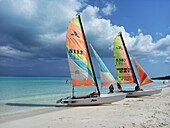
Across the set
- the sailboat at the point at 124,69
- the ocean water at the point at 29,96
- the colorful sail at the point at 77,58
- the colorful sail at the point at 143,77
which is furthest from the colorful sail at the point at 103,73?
the colorful sail at the point at 143,77

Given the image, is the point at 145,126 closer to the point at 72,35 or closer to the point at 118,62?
the point at 72,35

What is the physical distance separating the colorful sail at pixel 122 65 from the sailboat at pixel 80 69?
5.07 m

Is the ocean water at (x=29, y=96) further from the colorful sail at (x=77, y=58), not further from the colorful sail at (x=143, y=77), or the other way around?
the colorful sail at (x=143, y=77)

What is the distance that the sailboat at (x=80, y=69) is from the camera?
33.8 feet

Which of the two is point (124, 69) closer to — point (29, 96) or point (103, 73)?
point (103, 73)

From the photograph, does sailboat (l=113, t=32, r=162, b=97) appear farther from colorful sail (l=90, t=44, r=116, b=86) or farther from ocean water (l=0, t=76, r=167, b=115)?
ocean water (l=0, t=76, r=167, b=115)

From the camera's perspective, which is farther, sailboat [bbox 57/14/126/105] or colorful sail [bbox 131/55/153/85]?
colorful sail [bbox 131/55/153/85]

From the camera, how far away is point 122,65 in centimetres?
1659

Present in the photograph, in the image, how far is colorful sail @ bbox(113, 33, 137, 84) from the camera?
16.4 m

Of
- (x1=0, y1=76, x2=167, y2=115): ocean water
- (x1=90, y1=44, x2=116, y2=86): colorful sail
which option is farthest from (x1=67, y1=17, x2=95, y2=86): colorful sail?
(x1=0, y1=76, x2=167, y2=115): ocean water

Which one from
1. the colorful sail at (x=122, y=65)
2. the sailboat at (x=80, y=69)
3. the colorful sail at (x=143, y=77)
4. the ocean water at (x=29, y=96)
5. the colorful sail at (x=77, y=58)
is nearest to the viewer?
the sailboat at (x=80, y=69)

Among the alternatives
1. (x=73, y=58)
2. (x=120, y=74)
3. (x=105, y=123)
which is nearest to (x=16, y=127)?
(x=105, y=123)

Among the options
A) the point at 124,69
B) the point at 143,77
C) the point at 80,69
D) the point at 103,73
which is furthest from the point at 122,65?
the point at 80,69

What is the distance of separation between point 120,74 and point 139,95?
10.9 feet
